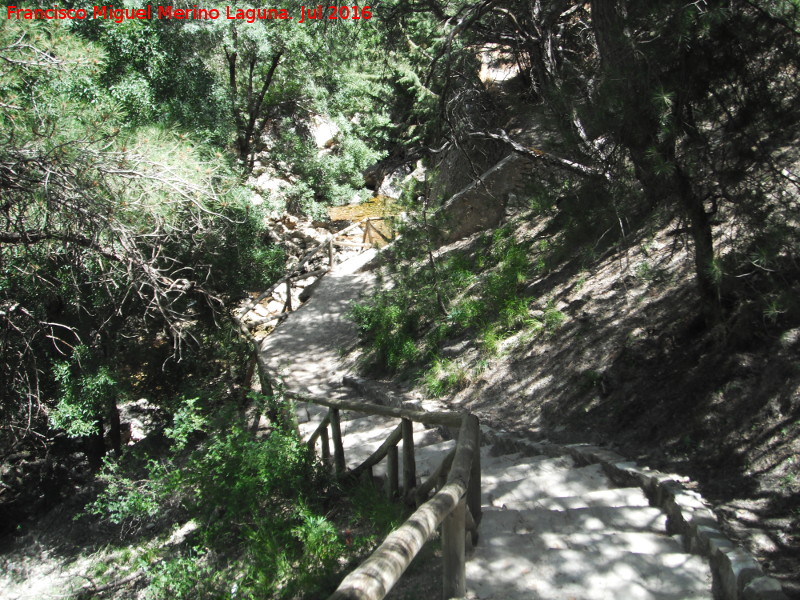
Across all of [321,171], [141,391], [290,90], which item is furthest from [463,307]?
[290,90]

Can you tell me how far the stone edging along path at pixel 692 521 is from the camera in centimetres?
282

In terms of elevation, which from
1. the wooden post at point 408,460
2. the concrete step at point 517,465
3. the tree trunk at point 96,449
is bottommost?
the tree trunk at point 96,449

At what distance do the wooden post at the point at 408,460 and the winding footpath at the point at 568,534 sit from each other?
327 mm

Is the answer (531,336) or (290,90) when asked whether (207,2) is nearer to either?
(290,90)

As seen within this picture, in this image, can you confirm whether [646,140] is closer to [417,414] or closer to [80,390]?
[417,414]

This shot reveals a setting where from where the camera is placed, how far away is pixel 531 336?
26.5 feet

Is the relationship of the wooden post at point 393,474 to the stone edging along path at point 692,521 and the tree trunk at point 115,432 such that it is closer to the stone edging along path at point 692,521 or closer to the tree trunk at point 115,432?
the stone edging along path at point 692,521

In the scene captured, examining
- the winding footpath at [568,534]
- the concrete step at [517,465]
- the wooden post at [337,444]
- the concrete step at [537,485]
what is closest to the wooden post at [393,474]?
the winding footpath at [568,534]

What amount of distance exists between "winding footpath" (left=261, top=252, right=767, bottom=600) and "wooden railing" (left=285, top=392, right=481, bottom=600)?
0.19 m

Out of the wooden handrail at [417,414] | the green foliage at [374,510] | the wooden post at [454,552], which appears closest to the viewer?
the wooden post at [454,552]

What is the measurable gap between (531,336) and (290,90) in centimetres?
972

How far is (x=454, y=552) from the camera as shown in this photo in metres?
2.74

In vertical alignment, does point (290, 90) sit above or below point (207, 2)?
below

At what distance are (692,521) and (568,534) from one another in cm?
69
